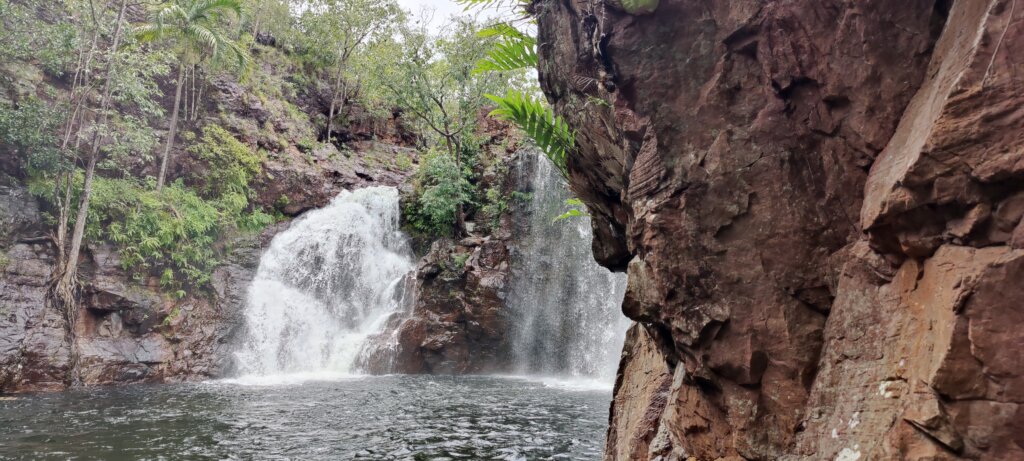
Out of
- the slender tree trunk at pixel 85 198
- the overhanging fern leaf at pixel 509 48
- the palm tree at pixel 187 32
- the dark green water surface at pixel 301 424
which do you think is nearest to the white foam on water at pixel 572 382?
the dark green water surface at pixel 301 424

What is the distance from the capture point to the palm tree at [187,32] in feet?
56.3

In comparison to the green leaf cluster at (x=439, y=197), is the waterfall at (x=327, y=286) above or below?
below

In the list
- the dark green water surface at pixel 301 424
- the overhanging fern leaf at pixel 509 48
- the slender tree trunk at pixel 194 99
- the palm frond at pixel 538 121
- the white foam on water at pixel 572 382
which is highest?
the slender tree trunk at pixel 194 99

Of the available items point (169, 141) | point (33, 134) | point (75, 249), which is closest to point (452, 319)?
point (75, 249)

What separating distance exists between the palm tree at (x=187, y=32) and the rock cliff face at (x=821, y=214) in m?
17.6

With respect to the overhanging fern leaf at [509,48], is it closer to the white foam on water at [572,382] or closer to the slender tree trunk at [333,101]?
the white foam on water at [572,382]

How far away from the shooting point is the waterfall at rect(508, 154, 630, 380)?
683 inches

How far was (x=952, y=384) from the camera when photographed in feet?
6.57

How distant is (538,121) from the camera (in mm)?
4234

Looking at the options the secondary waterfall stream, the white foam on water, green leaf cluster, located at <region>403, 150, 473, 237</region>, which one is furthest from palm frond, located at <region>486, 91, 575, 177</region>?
green leaf cluster, located at <region>403, 150, 473, 237</region>

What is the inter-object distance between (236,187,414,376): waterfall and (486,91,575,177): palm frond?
13.8 metres

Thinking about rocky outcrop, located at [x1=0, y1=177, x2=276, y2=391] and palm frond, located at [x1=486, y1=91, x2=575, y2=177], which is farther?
rocky outcrop, located at [x1=0, y1=177, x2=276, y2=391]

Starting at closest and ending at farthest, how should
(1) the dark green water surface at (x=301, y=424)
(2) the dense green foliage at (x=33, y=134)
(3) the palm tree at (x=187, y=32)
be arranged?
(1) the dark green water surface at (x=301, y=424), (2) the dense green foliage at (x=33, y=134), (3) the palm tree at (x=187, y=32)

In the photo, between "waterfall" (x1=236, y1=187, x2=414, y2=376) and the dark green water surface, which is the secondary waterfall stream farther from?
the dark green water surface
